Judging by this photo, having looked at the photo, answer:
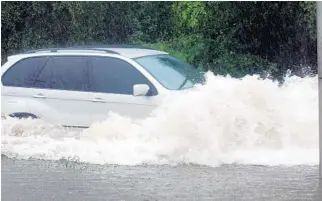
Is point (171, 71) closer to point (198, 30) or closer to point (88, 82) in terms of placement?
point (198, 30)

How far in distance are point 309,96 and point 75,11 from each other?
2494mm

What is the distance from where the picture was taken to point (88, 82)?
5914mm

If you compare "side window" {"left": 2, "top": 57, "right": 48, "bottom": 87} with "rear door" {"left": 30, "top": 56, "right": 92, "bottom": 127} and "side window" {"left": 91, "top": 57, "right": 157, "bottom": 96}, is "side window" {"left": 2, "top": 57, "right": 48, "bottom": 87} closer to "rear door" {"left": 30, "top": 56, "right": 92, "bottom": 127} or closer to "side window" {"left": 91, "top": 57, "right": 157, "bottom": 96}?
"rear door" {"left": 30, "top": 56, "right": 92, "bottom": 127}

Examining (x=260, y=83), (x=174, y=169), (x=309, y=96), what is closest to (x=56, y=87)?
(x=174, y=169)

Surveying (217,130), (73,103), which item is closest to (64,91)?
(73,103)

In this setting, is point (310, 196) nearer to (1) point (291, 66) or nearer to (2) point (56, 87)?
(1) point (291, 66)

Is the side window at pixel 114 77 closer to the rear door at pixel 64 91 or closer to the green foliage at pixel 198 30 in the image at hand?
the rear door at pixel 64 91

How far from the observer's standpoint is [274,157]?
19.6 feet

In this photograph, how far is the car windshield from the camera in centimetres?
591

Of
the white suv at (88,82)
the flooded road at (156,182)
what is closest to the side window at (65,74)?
the white suv at (88,82)

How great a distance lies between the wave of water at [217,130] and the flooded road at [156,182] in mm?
90

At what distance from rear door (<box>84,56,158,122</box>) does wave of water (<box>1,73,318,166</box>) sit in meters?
0.09

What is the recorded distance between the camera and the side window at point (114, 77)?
5863mm

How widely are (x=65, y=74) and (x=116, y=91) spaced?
0.55 m
